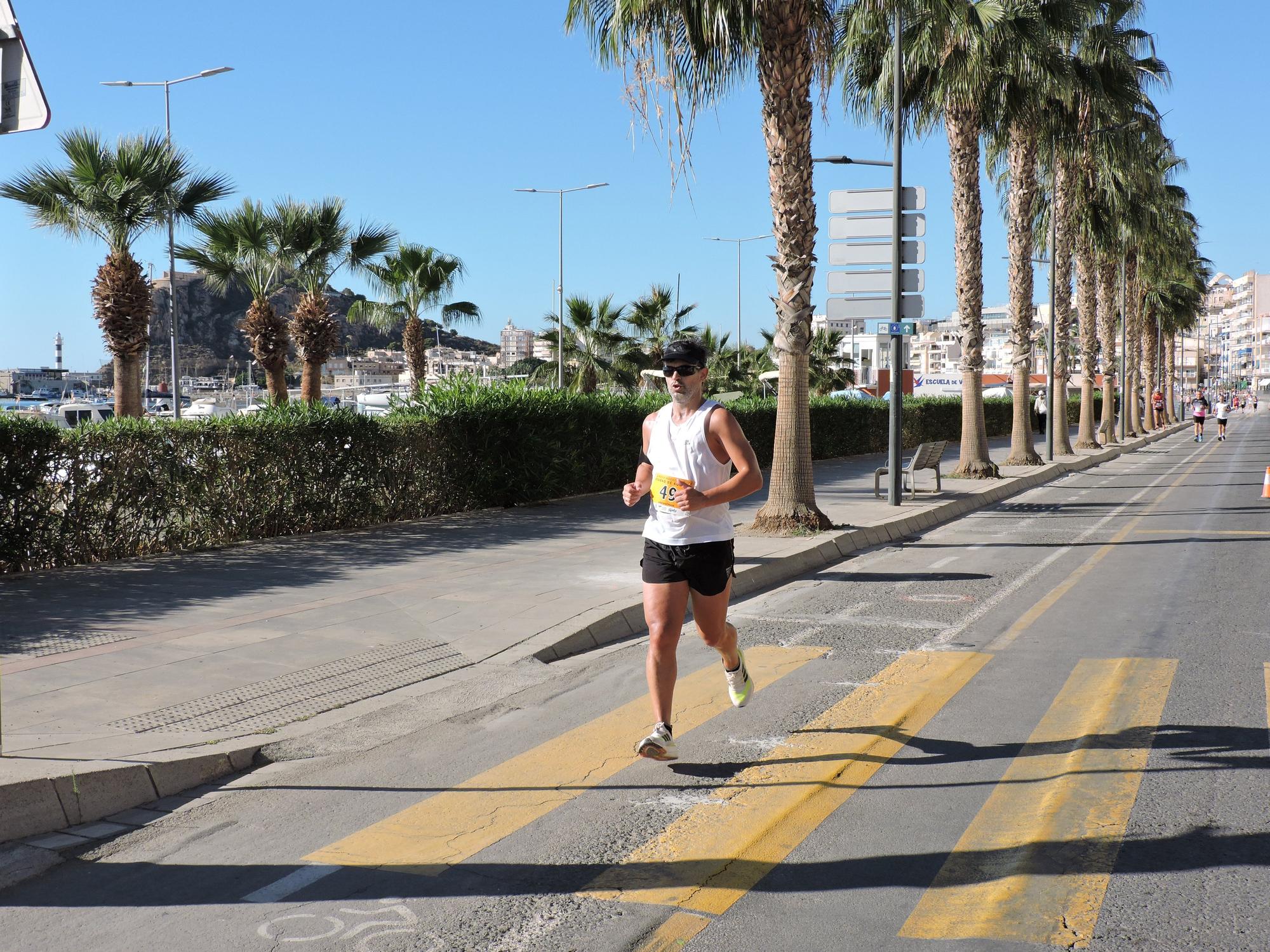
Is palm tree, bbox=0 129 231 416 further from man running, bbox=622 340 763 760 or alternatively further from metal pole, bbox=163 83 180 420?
man running, bbox=622 340 763 760

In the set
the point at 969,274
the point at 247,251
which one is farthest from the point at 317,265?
the point at 969,274

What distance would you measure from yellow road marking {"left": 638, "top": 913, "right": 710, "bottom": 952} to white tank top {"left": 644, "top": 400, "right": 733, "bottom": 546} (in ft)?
5.66

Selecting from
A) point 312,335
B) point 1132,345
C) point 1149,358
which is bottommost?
point 312,335

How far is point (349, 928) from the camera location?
333cm

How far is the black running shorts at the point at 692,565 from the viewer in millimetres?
4746

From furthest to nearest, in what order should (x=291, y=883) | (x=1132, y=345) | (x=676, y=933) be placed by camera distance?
1. (x=1132, y=345)
2. (x=291, y=883)
3. (x=676, y=933)

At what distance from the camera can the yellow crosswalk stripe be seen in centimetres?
318

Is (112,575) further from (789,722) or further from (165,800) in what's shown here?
(789,722)

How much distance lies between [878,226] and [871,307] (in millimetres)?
1196

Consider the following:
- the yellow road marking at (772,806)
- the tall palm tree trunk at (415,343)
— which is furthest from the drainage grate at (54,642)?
the tall palm tree trunk at (415,343)

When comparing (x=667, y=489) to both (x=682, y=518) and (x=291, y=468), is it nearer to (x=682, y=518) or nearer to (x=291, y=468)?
(x=682, y=518)

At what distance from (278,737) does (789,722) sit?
2.42 metres

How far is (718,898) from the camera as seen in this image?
3.49 metres

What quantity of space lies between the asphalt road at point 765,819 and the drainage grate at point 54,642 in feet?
7.51
